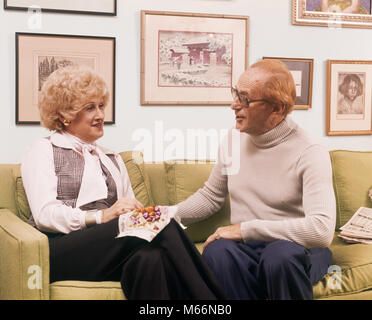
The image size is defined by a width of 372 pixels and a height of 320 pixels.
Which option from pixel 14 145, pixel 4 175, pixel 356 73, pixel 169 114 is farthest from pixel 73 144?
pixel 356 73

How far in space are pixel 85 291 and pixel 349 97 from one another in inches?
75.5

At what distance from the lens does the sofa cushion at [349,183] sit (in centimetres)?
244

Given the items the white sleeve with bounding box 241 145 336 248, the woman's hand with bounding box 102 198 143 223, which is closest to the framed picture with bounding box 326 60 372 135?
the white sleeve with bounding box 241 145 336 248

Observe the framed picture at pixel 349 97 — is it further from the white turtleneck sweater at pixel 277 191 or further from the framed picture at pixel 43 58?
the framed picture at pixel 43 58

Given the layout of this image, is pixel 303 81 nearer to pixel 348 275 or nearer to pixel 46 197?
pixel 348 275

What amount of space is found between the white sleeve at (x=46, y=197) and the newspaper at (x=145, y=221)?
7.9 inches

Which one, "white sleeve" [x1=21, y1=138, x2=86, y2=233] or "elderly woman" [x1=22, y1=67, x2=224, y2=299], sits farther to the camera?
"white sleeve" [x1=21, y1=138, x2=86, y2=233]

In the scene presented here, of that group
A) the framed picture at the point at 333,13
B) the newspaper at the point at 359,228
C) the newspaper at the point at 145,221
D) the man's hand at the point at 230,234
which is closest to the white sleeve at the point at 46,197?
the newspaper at the point at 145,221

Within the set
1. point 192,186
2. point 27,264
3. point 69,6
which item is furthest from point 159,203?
point 69,6

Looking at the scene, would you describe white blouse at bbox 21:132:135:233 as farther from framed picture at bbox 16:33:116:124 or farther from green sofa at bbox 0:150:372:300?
framed picture at bbox 16:33:116:124

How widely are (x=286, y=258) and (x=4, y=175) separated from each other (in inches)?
47.6

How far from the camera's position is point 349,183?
8.02ft

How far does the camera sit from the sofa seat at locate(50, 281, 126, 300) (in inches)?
66.3

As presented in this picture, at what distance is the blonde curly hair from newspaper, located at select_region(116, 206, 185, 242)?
54cm
